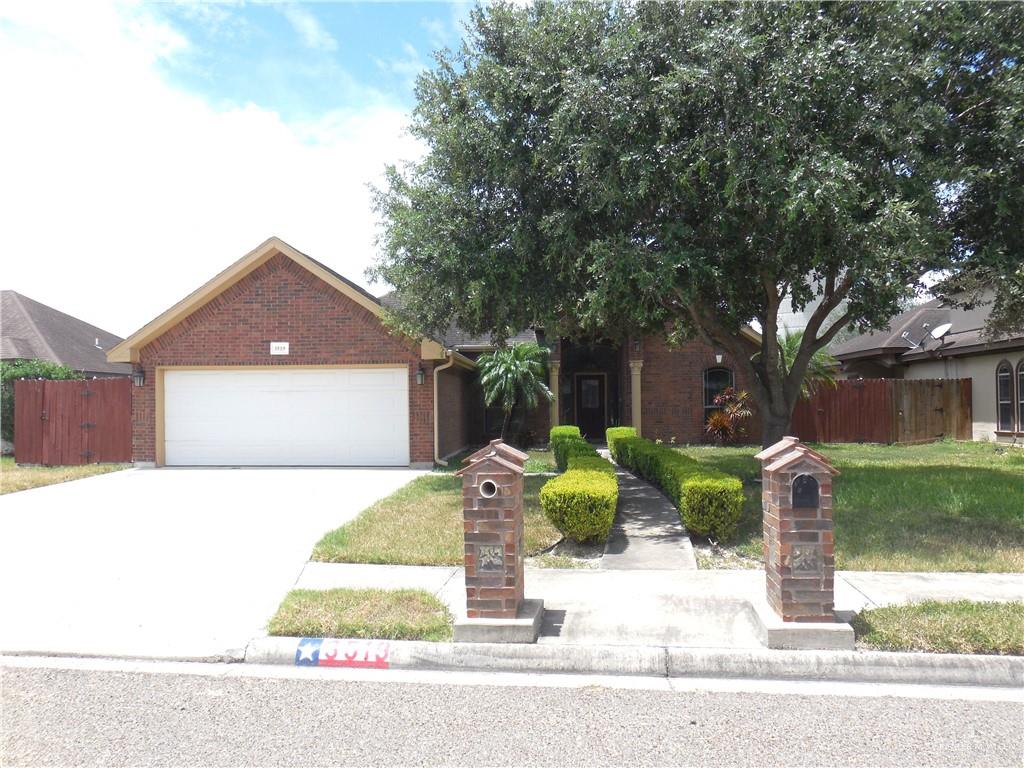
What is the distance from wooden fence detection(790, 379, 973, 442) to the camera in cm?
1989

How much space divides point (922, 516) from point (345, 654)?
7.12 m

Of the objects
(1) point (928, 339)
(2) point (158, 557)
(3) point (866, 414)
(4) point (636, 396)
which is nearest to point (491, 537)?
(2) point (158, 557)

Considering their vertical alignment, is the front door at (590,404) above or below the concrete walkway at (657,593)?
above

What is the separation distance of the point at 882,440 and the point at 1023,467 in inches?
261

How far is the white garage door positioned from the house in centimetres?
2

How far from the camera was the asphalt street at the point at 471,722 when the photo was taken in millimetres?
3732

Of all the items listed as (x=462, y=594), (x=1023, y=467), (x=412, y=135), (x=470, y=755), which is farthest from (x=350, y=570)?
(x=1023, y=467)

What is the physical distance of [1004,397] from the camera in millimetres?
18781

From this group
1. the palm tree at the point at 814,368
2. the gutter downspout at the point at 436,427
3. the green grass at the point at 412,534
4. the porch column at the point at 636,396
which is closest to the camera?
the green grass at the point at 412,534

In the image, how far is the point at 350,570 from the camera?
719cm

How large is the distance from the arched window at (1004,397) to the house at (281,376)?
1075 centimetres

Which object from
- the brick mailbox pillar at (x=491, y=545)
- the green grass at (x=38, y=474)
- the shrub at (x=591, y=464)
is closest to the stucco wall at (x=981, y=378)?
the shrub at (x=591, y=464)

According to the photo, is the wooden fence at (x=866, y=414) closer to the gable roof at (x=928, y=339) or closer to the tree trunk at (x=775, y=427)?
the gable roof at (x=928, y=339)

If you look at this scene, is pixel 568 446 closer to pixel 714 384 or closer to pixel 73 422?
pixel 714 384
